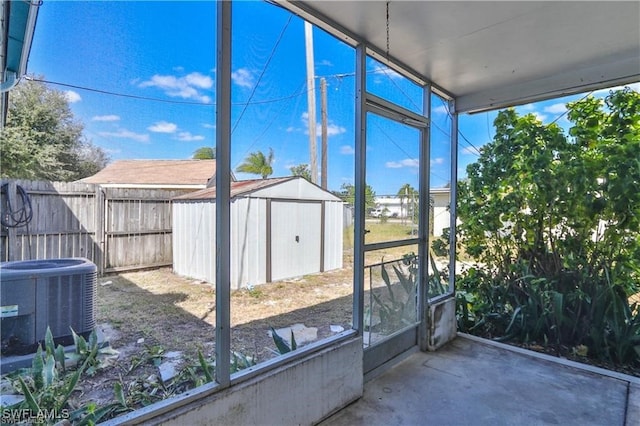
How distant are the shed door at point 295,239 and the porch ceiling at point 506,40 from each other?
44.6 inches

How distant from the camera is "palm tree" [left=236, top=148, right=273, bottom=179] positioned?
172 centimetres

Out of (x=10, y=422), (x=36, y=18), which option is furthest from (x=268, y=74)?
(x=10, y=422)

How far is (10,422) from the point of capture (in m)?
1.38

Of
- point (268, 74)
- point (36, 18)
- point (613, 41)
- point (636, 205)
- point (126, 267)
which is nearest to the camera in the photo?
point (36, 18)

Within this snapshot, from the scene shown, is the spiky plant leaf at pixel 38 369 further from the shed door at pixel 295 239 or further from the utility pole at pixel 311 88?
the utility pole at pixel 311 88

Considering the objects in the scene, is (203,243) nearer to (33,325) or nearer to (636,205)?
(33,325)

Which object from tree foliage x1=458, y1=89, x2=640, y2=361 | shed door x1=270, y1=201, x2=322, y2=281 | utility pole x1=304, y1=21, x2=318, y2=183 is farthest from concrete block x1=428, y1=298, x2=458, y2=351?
utility pole x1=304, y1=21, x2=318, y2=183

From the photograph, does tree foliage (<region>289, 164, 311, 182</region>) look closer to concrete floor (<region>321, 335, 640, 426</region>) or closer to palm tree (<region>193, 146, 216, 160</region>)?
palm tree (<region>193, 146, 216, 160</region>)

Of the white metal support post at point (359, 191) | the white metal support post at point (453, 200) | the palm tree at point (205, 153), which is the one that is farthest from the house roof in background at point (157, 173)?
the white metal support post at point (453, 200)

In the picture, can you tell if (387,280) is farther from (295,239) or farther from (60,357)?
(60,357)

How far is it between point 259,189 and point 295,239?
518 millimetres

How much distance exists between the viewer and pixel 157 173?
5.25 feet

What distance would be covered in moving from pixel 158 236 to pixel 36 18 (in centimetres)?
122

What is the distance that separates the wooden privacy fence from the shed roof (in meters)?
0.12
